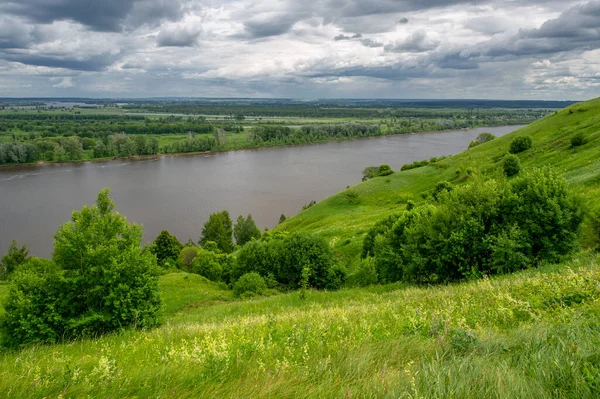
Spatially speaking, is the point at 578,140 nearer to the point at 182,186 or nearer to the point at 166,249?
the point at 166,249

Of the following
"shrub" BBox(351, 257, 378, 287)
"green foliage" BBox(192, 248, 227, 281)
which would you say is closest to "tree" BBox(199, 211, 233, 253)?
"green foliage" BBox(192, 248, 227, 281)

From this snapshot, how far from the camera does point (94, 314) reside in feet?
46.9

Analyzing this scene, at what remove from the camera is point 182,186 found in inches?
3285

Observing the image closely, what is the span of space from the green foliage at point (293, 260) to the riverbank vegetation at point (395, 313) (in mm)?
112

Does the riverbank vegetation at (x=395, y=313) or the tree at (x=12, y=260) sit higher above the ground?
the riverbank vegetation at (x=395, y=313)

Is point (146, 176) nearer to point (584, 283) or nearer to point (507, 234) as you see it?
point (507, 234)

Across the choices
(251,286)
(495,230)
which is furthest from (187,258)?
(495,230)

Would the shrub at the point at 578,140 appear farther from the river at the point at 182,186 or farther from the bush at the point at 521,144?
the river at the point at 182,186

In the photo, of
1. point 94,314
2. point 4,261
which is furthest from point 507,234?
point 4,261

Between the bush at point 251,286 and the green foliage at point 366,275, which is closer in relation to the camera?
the green foliage at point 366,275

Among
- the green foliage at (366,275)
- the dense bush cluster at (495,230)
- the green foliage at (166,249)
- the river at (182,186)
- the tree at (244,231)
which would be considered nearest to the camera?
the dense bush cluster at (495,230)

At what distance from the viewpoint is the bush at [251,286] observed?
83.6 ft

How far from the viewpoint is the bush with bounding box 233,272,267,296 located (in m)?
25.5

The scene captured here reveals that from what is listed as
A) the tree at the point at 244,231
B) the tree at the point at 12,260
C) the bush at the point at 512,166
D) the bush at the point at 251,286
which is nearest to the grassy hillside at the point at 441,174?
the bush at the point at 512,166
